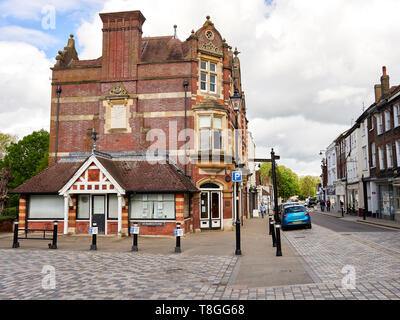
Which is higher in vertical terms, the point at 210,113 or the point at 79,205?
the point at 210,113

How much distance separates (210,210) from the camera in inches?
864

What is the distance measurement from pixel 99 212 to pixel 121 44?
11.2 meters

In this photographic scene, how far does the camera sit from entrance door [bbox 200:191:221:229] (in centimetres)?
2183

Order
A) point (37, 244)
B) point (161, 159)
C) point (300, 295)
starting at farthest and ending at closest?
1. point (161, 159)
2. point (37, 244)
3. point (300, 295)

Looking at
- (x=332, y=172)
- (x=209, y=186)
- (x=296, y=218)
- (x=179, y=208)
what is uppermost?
(x=332, y=172)

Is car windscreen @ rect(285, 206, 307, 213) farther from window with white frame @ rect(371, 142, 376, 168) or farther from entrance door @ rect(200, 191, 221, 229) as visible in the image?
window with white frame @ rect(371, 142, 376, 168)

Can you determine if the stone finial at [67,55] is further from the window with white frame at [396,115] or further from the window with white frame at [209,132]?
the window with white frame at [396,115]

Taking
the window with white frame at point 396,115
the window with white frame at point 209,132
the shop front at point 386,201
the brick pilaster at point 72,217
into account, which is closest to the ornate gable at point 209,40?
the window with white frame at point 209,132

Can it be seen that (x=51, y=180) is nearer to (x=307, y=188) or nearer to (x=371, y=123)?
(x=371, y=123)

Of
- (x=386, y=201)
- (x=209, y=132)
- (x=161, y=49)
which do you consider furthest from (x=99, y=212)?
(x=386, y=201)

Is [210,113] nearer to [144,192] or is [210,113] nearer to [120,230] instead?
[144,192]
